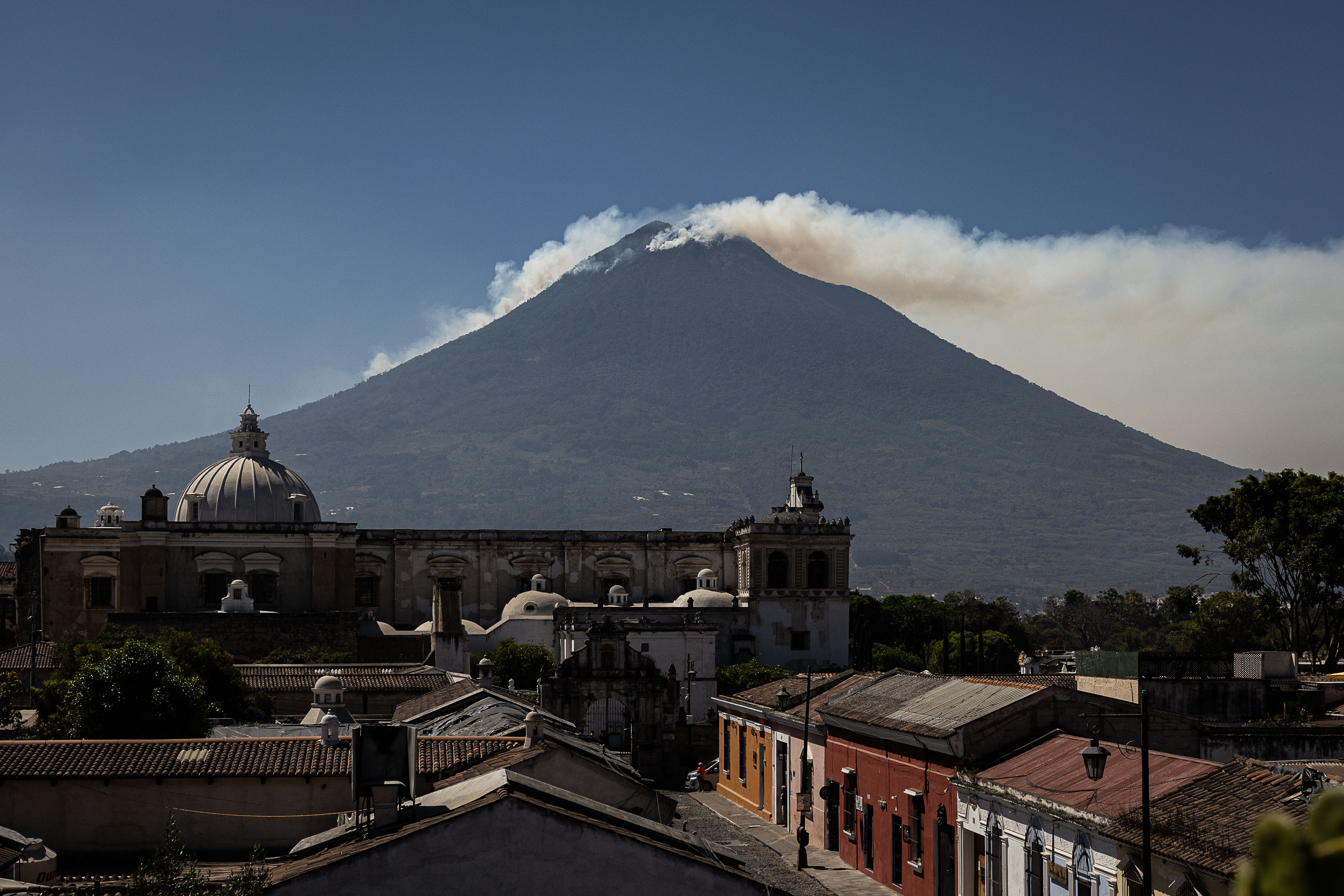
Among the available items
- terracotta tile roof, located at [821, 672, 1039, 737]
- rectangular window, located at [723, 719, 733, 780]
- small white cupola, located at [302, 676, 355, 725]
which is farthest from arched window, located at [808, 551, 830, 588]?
small white cupola, located at [302, 676, 355, 725]

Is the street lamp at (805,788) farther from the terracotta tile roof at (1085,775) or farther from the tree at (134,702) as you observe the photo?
the tree at (134,702)

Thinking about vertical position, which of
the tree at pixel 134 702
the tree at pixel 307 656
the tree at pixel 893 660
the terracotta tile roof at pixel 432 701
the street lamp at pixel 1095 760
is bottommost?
the tree at pixel 893 660

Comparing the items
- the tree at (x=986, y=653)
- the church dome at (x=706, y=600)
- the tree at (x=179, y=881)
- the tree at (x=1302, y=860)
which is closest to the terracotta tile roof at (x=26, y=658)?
the church dome at (x=706, y=600)

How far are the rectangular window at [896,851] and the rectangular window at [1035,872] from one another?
20.8 feet

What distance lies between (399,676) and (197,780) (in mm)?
26650

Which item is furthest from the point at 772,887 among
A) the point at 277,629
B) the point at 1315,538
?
the point at 277,629

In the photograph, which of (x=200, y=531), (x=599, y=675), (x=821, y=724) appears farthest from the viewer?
(x=200, y=531)

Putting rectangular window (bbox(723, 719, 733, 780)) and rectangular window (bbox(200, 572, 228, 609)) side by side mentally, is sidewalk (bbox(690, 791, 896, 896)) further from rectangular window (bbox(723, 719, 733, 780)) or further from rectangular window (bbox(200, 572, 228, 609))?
rectangular window (bbox(200, 572, 228, 609))

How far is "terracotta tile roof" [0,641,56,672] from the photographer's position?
5406cm

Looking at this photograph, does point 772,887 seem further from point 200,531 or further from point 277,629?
point 200,531

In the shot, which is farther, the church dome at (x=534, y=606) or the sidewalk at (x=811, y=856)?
the church dome at (x=534, y=606)

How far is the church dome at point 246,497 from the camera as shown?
84.2m

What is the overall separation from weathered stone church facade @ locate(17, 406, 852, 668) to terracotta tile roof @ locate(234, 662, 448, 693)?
28.6 meters

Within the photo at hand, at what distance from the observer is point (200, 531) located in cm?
8244
